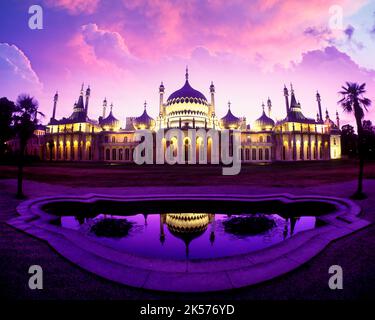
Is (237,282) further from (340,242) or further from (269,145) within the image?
(269,145)

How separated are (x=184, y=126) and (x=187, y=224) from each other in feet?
163

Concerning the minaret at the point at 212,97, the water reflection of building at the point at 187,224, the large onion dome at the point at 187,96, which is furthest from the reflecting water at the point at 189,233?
the minaret at the point at 212,97

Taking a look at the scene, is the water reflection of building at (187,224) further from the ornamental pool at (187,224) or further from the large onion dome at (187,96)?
the large onion dome at (187,96)

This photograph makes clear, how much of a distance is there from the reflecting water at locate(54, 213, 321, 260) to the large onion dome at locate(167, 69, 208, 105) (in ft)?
180

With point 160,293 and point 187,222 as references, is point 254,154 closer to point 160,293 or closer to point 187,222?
point 187,222

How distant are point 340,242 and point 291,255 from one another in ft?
5.95

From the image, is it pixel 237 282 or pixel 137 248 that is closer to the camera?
pixel 237 282

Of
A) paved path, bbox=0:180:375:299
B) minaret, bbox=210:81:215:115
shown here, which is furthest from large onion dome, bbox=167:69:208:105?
paved path, bbox=0:180:375:299

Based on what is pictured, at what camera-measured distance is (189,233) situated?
Answer: 8.17 metres

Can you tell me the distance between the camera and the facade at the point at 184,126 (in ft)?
205

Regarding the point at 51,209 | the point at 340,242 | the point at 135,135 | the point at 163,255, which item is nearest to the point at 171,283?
the point at 163,255

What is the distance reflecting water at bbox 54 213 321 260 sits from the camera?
6.84 m
